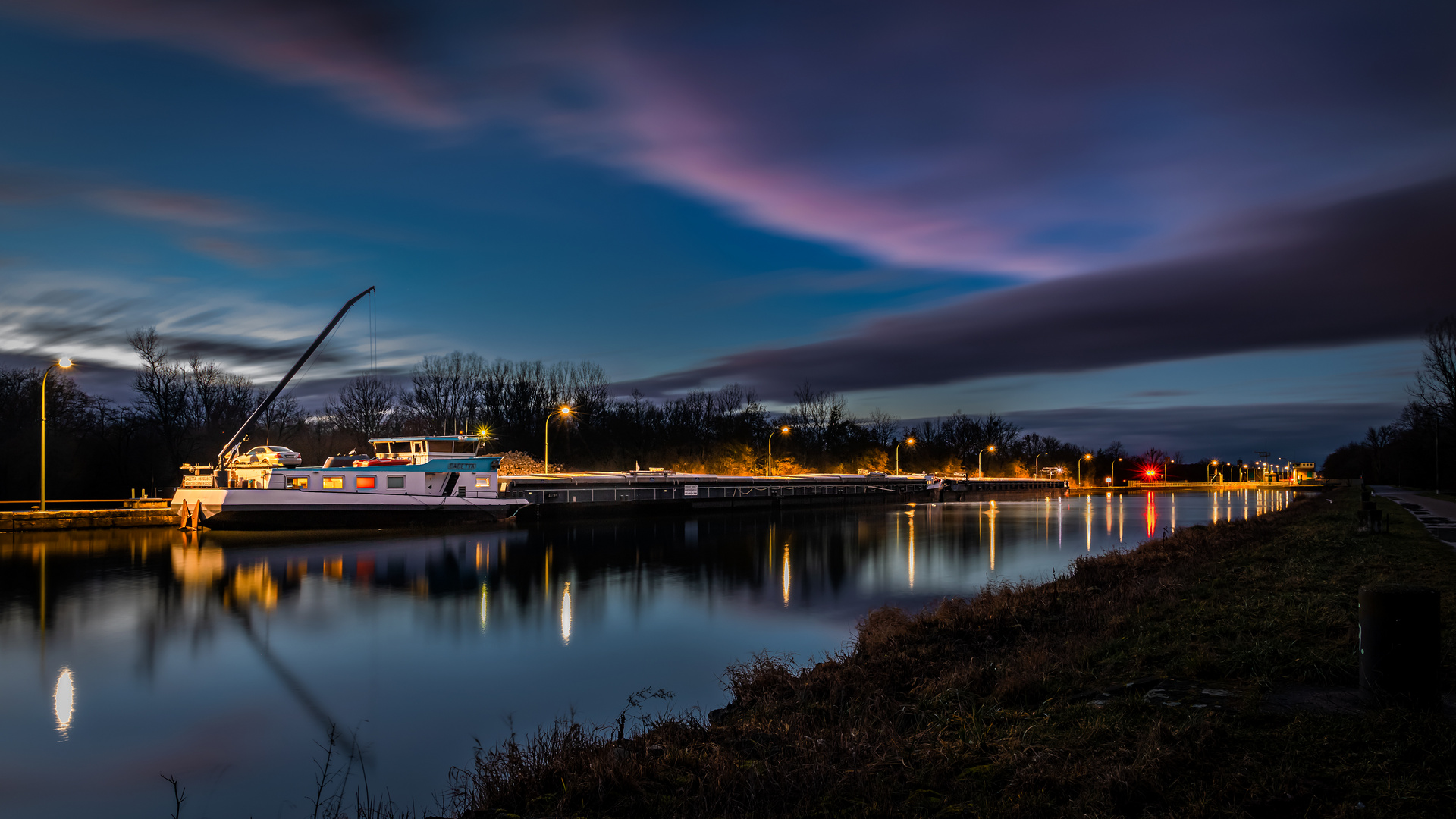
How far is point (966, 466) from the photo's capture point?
172750mm

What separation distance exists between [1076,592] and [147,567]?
3412 cm

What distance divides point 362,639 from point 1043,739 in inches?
692

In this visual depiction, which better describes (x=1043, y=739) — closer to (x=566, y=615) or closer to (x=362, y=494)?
(x=566, y=615)

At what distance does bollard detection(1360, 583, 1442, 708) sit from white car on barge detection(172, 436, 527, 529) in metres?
52.2

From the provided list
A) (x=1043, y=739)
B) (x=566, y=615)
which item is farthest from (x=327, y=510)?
(x=1043, y=739)

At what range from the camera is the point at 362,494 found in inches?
2035

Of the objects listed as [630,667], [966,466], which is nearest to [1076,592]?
[630,667]

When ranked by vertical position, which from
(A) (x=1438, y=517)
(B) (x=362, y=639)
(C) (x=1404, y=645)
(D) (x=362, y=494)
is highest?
(C) (x=1404, y=645)

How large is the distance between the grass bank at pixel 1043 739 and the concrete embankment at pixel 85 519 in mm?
49106

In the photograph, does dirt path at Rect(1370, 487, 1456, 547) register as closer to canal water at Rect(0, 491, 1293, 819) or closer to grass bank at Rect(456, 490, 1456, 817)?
canal water at Rect(0, 491, 1293, 819)

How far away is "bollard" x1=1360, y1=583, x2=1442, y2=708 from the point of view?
25.3ft

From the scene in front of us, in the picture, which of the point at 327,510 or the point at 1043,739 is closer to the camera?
the point at 1043,739

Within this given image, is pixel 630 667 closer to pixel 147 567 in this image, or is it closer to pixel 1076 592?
pixel 1076 592

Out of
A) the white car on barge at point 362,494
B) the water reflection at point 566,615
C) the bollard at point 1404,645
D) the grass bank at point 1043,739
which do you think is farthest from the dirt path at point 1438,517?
the white car on barge at point 362,494
